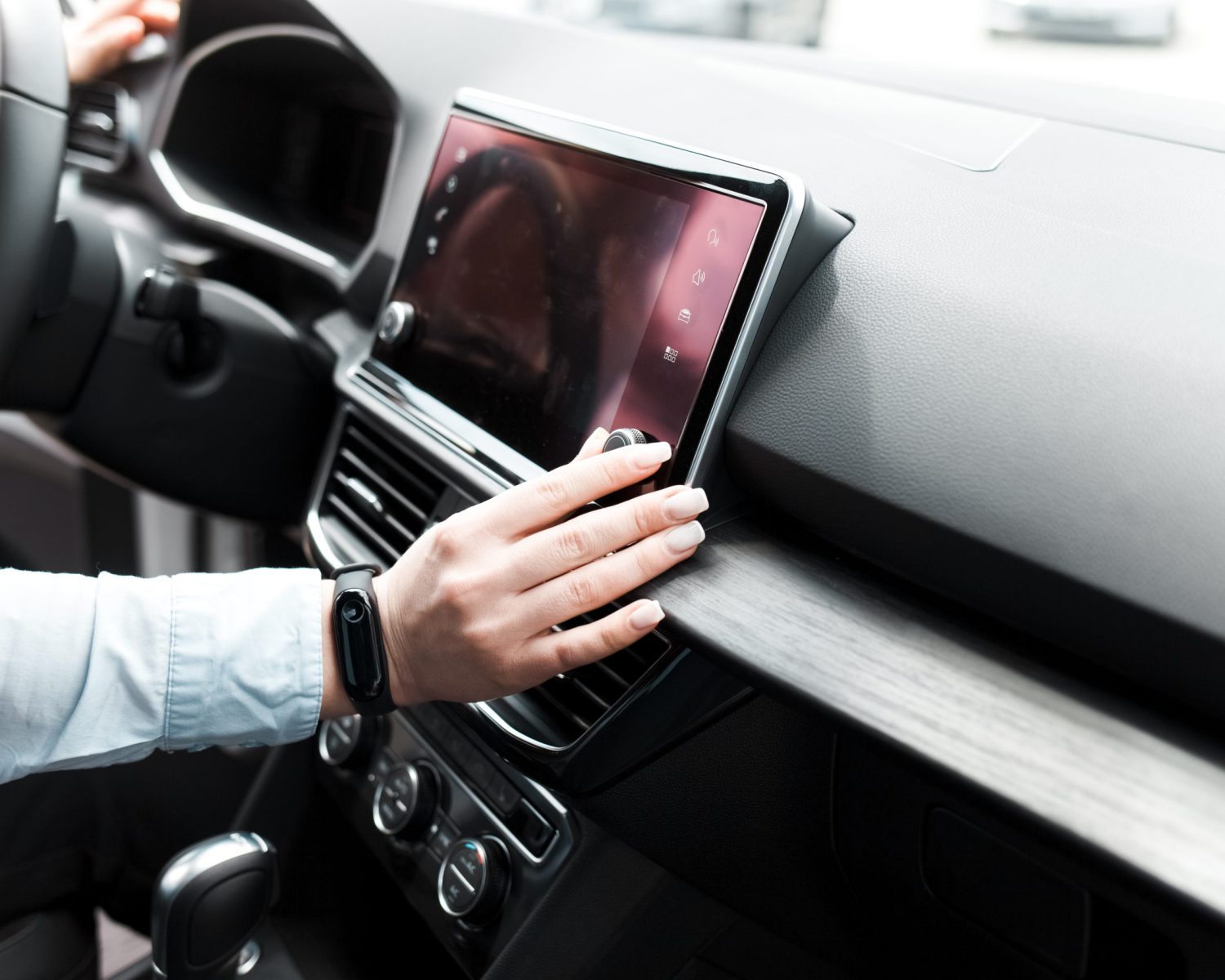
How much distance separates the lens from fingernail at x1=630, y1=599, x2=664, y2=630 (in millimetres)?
542

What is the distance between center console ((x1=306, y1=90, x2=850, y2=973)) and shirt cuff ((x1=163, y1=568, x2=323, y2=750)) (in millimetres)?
128

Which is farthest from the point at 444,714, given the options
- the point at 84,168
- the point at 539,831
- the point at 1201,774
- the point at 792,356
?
the point at 84,168

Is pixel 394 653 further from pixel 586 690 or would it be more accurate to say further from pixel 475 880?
pixel 475 880

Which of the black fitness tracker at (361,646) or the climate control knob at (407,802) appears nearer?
the black fitness tracker at (361,646)

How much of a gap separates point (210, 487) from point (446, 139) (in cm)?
51

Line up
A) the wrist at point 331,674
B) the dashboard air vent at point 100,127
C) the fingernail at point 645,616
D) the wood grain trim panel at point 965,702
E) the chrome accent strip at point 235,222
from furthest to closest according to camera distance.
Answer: the dashboard air vent at point 100,127 → the chrome accent strip at point 235,222 → the wrist at point 331,674 → the fingernail at point 645,616 → the wood grain trim panel at point 965,702

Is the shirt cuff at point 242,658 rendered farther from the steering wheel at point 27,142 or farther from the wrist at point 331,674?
the steering wheel at point 27,142

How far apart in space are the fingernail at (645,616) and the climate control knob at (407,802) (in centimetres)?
37

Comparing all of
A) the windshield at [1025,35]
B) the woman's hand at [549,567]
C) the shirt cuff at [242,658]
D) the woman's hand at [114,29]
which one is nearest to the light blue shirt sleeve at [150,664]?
the shirt cuff at [242,658]

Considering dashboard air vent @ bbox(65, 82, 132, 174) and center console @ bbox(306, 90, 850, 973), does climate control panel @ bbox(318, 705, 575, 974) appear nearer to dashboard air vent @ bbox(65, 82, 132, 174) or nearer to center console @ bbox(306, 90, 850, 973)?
center console @ bbox(306, 90, 850, 973)

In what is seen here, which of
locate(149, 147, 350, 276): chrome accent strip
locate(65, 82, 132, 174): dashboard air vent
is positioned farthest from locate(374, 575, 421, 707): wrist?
locate(65, 82, 132, 174): dashboard air vent

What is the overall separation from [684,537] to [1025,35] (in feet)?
2.79

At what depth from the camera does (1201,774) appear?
1.47 ft

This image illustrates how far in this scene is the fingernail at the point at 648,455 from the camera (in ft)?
1.86
